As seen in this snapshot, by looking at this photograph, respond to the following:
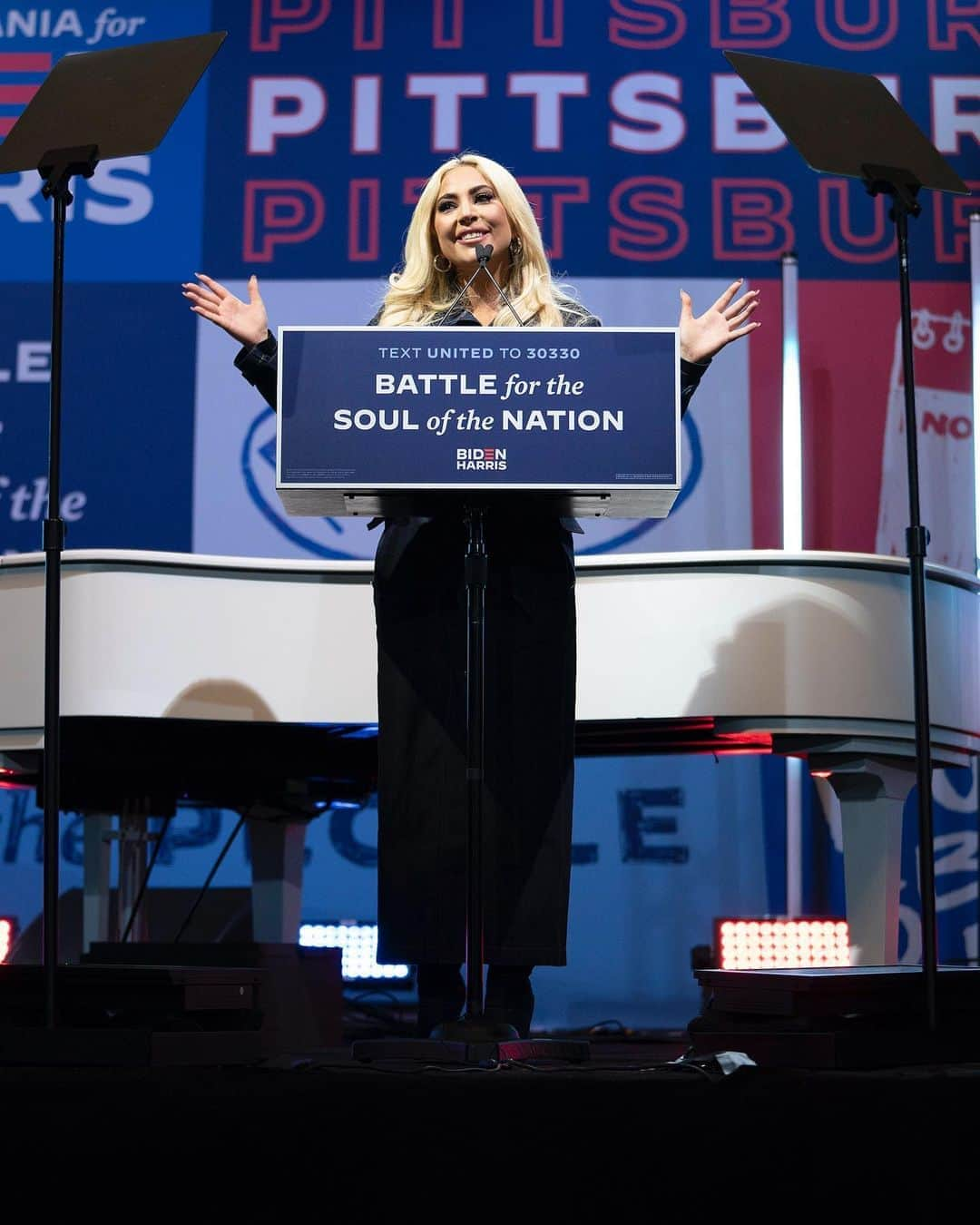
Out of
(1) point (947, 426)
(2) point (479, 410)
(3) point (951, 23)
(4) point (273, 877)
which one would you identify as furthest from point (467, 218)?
(3) point (951, 23)

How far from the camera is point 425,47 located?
5.34m

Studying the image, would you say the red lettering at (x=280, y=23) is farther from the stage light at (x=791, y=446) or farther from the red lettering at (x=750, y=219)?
the stage light at (x=791, y=446)

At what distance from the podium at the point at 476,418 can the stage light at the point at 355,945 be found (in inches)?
100

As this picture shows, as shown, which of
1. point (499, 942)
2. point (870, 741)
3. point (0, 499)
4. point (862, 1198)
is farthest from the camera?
point (0, 499)

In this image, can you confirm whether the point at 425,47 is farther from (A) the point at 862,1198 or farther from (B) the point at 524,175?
(A) the point at 862,1198

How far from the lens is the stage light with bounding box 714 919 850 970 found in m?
3.92

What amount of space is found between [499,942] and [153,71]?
1.33m

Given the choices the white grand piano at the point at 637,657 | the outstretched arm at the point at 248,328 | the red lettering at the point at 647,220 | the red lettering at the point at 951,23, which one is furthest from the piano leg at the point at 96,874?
the red lettering at the point at 951,23

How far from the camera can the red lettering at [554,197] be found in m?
5.23

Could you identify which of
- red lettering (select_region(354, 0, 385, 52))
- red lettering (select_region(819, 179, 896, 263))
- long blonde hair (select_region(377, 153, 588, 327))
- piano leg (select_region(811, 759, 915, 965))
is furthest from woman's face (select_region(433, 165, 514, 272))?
red lettering (select_region(354, 0, 385, 52))

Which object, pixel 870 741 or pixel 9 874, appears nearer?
pixel 870 741

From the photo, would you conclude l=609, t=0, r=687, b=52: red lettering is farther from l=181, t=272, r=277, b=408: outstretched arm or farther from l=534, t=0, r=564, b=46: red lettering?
l=181, t=272, r=277, b=408: outstretched arm

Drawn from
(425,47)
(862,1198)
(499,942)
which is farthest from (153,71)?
(425,47)

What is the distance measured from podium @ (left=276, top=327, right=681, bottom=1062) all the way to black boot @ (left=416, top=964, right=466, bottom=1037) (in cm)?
18
